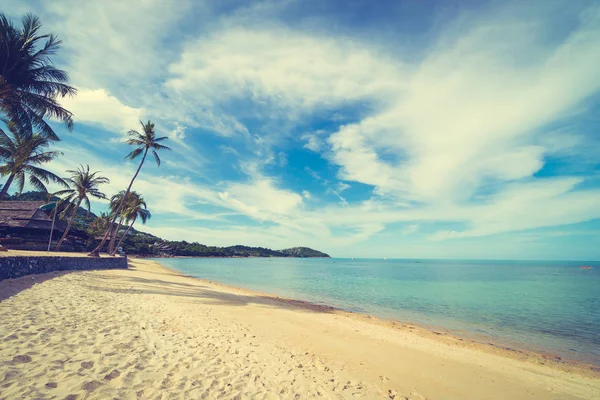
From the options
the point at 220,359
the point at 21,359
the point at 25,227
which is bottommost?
the point at 220,359

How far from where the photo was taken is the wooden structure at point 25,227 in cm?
2817

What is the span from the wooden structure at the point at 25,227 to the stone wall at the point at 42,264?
9349 mm

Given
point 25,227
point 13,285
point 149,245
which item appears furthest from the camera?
point 149,245

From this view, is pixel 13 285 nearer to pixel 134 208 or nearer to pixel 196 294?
pixel 196 294

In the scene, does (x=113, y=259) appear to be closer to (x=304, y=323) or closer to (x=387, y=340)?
(x=304, y=323)

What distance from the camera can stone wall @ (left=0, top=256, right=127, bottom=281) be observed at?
11602mm

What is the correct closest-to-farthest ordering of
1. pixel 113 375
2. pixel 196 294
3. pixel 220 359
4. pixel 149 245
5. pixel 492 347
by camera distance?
pixel 113 375, pixel 220 359, pixel 492 347, pixel 196 294, pixel 149 245

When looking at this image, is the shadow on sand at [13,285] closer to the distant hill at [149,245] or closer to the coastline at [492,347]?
the coastline at [492,347]

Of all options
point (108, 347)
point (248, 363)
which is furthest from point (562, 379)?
point (108, 347)

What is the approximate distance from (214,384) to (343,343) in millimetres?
5880

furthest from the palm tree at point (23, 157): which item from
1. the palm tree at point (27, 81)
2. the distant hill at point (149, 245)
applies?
the distant hill at point (149, 245)

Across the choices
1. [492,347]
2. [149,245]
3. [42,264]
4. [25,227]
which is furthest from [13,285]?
[149,245]

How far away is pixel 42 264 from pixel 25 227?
19.9 metres

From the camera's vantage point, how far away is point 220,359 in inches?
256
